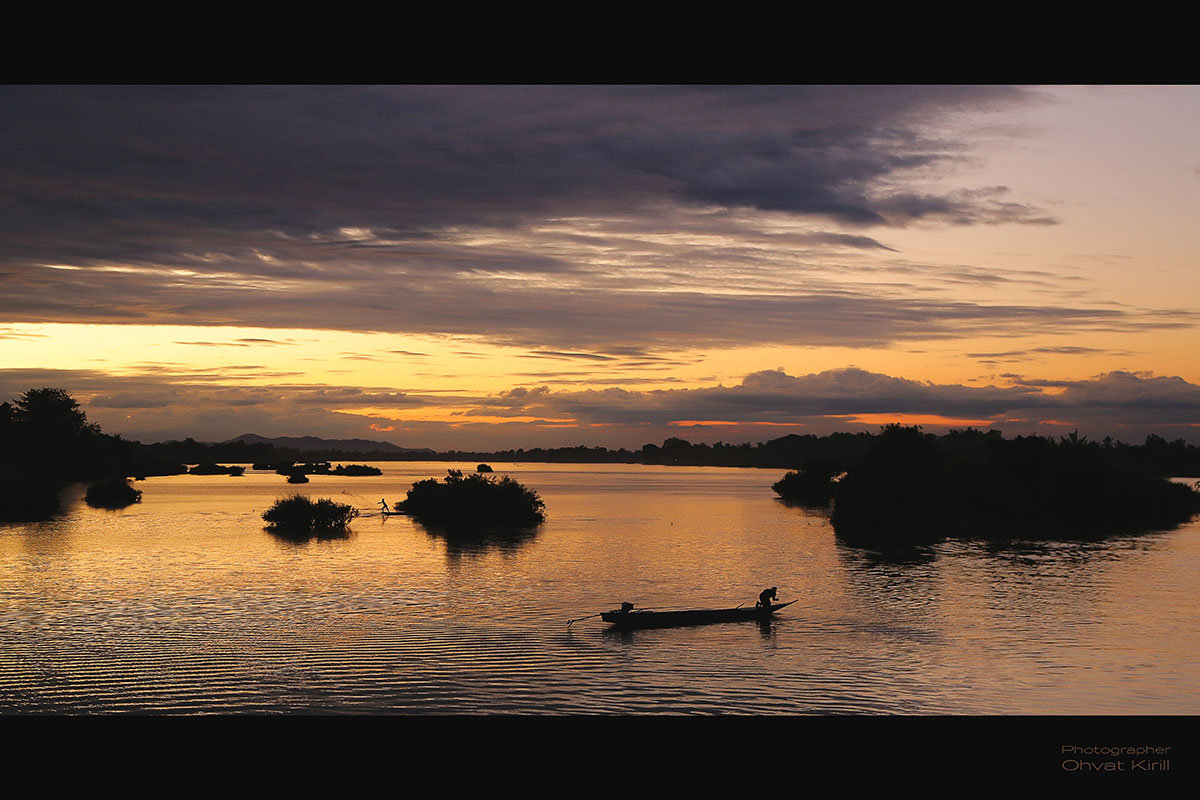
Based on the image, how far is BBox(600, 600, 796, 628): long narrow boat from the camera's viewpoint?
29.3m

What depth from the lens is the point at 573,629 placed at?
97.9 ft

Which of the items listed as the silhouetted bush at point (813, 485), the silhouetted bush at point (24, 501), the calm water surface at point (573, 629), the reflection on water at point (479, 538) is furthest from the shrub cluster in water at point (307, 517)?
the silhouetted bush at point (813, 485)

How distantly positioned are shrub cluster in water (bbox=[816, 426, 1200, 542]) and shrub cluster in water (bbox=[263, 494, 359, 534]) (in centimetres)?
3698

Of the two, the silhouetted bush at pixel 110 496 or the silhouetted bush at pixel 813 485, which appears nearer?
the silhouetted bush at pixel 110 496

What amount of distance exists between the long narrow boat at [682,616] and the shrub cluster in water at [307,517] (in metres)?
35.8

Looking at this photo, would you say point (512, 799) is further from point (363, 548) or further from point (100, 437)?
point (100, 437)

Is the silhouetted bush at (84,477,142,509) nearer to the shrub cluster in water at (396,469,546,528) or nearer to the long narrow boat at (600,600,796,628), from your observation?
the shrub cluster in water at (396,469,546,528)

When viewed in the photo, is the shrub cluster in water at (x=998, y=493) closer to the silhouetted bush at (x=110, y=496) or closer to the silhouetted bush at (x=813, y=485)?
the silhouetted bush at (x=813, y=485)

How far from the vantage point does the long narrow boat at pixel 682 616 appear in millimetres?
29297
